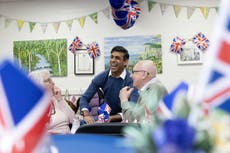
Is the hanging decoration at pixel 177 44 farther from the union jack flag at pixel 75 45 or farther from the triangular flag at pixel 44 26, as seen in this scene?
the triangular flag at pixel 44 26

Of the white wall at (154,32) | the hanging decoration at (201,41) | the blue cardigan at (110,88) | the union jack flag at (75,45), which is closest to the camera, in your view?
the blue cardigan at (110,88)

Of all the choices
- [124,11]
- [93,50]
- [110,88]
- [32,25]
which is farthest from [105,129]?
[32,25]

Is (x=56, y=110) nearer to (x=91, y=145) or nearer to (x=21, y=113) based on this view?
(x=91, y=145)

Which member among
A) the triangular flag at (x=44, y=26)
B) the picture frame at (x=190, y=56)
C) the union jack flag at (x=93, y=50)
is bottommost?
the picture frame at (x=190, y=56)

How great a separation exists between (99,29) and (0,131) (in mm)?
5071

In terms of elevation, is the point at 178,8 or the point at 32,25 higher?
the point at 178,8

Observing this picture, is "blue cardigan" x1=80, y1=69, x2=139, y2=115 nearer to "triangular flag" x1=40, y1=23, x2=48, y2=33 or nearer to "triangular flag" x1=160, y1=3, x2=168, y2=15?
"triangular flag" x1=160, y1=3, x2=168, y2=15

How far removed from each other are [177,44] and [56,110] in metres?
2.70

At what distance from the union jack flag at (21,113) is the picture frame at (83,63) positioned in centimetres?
497

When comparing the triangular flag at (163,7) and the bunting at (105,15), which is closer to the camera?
the bunting at (105,15)

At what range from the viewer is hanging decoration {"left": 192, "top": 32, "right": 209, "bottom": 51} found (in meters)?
5.19

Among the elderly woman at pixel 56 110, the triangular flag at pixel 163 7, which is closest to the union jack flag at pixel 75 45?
the triangular flag at pixel 163 7

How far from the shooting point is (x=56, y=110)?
312 centimetres

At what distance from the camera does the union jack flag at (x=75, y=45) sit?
571 cm
